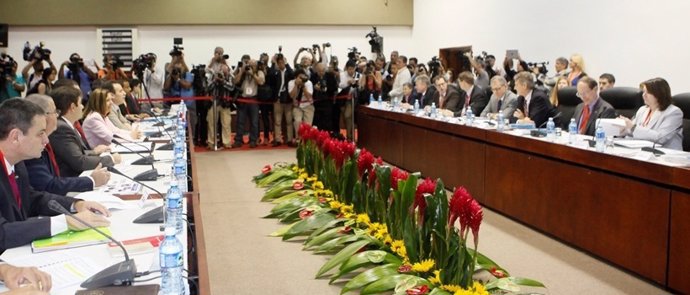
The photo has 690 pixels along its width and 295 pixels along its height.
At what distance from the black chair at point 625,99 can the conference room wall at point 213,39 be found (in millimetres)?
8236

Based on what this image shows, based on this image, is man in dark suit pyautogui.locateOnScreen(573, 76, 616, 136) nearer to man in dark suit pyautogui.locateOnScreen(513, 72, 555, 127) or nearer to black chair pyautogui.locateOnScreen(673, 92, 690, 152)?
black chair pyautogui.locateOnScreen(673, 92, 690, 152)

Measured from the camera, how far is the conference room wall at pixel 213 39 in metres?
12.7

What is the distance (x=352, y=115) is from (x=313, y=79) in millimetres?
833

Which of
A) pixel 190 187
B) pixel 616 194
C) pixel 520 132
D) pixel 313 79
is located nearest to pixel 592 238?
pixel 616 194

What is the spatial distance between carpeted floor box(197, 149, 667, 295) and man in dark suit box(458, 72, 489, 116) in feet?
6.56

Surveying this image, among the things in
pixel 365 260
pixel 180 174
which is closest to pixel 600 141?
pixel 365 260

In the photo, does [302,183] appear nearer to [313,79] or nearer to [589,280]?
[589,280]

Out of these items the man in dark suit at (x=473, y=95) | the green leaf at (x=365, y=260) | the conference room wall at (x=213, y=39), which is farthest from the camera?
the conference room wall at (x=213, y=39)

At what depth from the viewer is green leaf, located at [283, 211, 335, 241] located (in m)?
4.77

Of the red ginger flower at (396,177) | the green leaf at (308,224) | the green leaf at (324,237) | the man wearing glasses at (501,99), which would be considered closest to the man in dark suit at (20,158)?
the red ginger flower at (396,177)

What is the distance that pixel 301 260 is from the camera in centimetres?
434

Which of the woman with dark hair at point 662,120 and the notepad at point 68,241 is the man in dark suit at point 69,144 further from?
the woman with dark hair at point 662,120

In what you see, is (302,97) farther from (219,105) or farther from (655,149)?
(655,149)

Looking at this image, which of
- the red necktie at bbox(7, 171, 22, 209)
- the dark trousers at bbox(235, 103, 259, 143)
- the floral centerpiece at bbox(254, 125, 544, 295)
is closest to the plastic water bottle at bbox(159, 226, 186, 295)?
the red necktie at bbox(7, 171, 22, 209)
